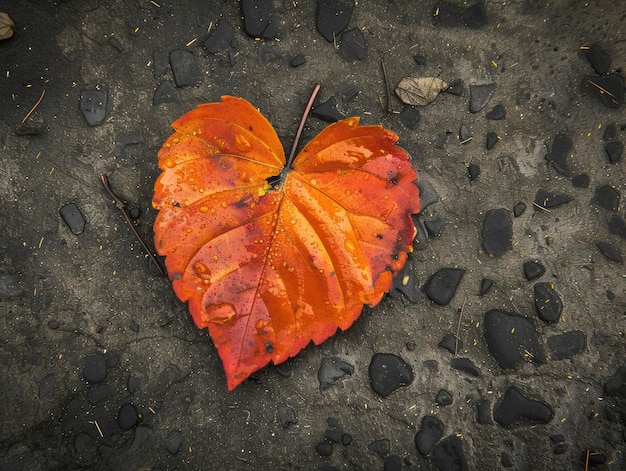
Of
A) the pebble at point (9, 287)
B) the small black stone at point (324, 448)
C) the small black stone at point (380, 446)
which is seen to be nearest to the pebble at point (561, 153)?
the small black stone at point (380, 446)

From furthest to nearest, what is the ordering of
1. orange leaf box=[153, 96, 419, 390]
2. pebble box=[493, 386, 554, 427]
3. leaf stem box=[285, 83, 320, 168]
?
pebble box=[493, 386, 554, 427] → leaf stem box=[285, 83, 320, 168] → orange leaf box=[153, 96, 419, 390]

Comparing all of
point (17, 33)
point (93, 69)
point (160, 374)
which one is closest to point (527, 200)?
point (160, 374)

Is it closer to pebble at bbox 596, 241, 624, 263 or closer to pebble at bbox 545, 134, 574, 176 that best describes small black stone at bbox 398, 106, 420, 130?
pebble at bbox 545, 134, 574, 176

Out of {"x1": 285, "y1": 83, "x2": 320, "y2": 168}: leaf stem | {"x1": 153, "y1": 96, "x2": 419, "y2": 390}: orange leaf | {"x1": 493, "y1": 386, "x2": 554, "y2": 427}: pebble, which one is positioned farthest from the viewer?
{"x1": 493, "y1": 386, "x2": 554, "y2": 427}: pebble

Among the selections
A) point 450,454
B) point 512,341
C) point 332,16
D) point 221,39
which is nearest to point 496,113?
point 332,16

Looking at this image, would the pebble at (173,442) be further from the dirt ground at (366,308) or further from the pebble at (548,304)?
the pebble at (548,304)

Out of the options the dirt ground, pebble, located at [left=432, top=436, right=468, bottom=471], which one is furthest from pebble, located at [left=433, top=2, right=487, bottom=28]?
pebble, located at [left=432, top=436, right=468, bottom=471]
